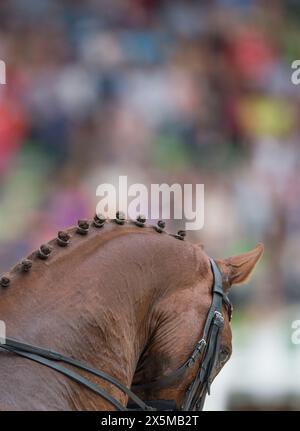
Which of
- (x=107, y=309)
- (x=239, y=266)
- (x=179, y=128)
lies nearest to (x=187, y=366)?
(x=107, y=309)

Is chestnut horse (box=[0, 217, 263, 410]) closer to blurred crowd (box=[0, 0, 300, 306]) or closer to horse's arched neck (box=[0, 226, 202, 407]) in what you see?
horse's arched neck (box=[0, 226, 202, 407])

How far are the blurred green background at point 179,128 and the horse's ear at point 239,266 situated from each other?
2.76 meters

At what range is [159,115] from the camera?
741 cm

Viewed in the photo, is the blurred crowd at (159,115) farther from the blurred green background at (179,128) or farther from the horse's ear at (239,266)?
the horse's ear at (239,266)

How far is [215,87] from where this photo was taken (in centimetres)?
769

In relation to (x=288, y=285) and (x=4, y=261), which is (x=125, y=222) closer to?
(x=4, y=261)

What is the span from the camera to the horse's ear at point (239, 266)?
11.3 feet

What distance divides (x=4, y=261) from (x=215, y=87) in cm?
233

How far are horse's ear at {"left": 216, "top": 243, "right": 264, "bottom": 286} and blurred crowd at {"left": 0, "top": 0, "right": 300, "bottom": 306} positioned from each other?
10.8 feet

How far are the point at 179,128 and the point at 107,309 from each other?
452 cm

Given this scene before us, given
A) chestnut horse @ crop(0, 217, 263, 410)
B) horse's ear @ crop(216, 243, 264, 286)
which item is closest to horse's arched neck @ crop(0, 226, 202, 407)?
chestnut horse @ crop(0, 217, 263, 410)

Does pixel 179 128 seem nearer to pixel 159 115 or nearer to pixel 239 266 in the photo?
pixel 159 115

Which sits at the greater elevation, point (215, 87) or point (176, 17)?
point (176, 17)
